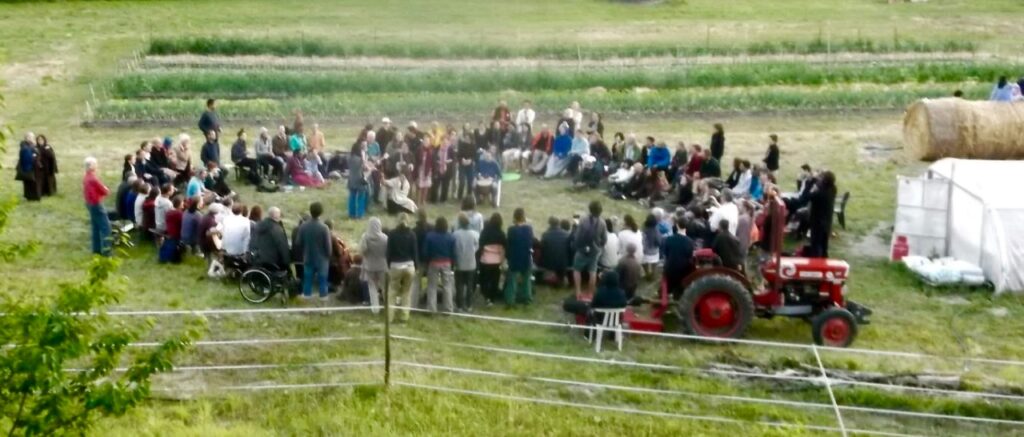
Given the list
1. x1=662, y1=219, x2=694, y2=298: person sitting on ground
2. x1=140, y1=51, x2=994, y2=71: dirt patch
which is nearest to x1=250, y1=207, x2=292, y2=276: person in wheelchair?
x1=662, y1=219, x2=694, y2=298: person sitting on ground

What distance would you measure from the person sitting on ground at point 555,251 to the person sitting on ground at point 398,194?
4.20 meters

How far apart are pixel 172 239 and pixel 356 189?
11.0 ft

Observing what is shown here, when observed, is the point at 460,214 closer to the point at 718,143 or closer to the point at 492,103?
the point at 718,143

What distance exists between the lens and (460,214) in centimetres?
1692

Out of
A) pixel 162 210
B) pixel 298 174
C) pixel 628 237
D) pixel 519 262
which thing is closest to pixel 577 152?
pixel 298 174

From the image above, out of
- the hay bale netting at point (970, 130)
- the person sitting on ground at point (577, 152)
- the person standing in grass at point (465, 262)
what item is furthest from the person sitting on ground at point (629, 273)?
the hay bale netting at point (970, 130)

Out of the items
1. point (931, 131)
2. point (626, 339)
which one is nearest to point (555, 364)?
point (626, 339)

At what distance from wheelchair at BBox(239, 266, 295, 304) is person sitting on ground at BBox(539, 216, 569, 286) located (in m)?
3.31

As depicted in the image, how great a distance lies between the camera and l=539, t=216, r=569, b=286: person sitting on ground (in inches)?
688

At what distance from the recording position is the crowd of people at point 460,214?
651 inches

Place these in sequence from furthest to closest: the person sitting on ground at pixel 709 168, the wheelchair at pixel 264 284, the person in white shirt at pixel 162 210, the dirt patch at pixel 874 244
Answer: the person sitting on ground at pixel 709 168 → the dirt patch at pixel 874 244 → the person in white shirt at pixel 162 210 → the wheelchair at pixel 264 284

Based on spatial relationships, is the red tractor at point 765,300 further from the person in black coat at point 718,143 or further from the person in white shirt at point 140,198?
the person in white shirt at point 140,198

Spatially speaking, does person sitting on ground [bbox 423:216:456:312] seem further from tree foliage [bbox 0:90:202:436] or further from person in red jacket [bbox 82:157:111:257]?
tree foliage [bbox 0:90:202:436]

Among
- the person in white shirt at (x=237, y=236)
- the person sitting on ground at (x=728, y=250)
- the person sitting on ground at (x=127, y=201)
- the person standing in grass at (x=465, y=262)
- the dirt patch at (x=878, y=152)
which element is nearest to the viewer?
the person sitting on ground at (x=728, y=250)
